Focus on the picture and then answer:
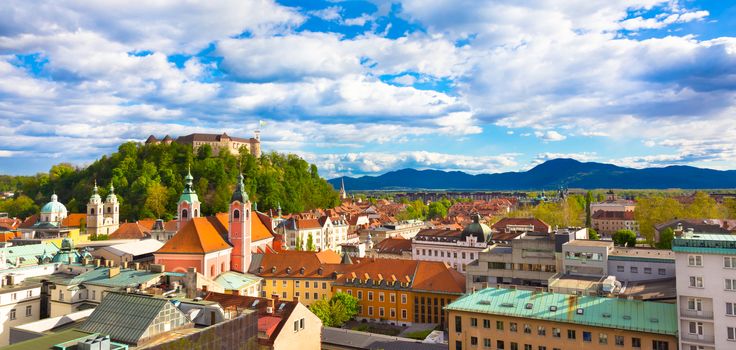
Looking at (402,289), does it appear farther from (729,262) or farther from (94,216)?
(94,216)

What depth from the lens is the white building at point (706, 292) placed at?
30.3 metres

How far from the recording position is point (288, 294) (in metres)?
61.0

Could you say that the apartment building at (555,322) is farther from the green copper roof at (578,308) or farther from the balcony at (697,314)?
the balcony at (697,314)

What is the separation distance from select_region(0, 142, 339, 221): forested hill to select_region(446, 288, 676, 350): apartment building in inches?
3250

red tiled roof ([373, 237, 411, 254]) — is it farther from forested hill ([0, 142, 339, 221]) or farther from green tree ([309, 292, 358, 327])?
forested hill ([0, 142, 339, 221])

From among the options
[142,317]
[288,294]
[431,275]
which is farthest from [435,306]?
[142,317]

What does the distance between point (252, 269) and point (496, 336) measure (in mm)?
36192

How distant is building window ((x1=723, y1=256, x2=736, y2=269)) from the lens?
1202 inches

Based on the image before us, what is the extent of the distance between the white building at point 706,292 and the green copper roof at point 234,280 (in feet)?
→ 134

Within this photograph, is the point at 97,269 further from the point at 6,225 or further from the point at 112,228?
the point at 6,225

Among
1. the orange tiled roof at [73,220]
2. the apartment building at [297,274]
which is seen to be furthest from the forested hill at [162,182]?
the apartment building at [297,274]

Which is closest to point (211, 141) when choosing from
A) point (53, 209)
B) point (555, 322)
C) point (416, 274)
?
point (53, 209)

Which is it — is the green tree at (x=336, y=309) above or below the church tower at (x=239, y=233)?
below

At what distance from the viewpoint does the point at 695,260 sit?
31516 mm
